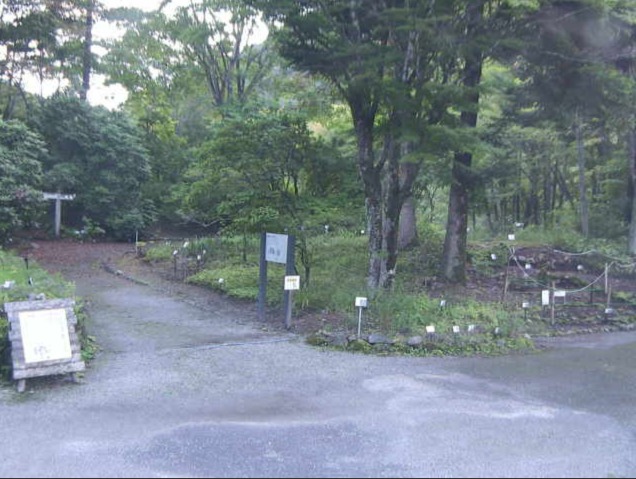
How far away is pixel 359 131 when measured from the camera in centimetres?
1094

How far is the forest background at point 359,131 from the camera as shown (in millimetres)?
9852

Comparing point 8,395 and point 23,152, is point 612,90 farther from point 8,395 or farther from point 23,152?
point 23,152

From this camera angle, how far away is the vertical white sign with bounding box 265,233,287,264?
32.5 ft

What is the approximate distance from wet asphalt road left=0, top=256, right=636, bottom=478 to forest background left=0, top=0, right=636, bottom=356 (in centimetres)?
205

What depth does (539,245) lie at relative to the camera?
1712cm

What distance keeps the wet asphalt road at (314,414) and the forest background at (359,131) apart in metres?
2.05

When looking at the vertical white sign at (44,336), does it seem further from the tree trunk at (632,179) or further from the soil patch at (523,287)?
the tree trunk at (632,179)

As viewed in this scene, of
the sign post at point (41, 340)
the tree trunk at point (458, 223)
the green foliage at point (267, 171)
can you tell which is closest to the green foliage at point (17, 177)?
the green foliage at point (267, 171)

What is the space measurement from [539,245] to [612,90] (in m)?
6.74

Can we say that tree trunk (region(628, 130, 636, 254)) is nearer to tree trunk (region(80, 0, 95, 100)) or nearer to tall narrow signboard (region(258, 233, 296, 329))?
tall narrow signboard (region(258, 233, 296, 329))

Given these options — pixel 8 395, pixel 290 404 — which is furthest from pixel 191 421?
pixel 8 395

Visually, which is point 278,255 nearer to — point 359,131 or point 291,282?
point 291,282

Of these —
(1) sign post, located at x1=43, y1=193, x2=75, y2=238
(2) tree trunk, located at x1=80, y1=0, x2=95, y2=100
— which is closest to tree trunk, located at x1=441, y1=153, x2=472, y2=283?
(1) sign post, located at x1=43, y1=193, x2=75, y2=238

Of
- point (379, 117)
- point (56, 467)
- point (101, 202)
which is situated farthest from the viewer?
point (101, 202)
